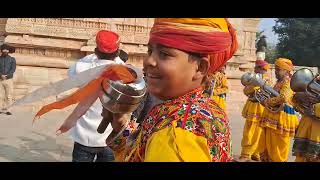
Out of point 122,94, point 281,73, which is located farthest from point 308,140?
point 122,94

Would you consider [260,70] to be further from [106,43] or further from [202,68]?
[202,68]

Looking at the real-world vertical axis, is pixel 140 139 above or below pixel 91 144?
above

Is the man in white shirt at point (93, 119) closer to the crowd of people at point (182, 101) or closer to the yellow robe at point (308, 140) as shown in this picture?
the crowd of people at point (182, 101)

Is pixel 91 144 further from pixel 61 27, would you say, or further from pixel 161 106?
pixel 61 27

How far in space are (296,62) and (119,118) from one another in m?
35.4

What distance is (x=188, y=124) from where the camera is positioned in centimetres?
153

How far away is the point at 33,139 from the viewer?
7.30m

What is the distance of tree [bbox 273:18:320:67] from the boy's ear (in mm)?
33193

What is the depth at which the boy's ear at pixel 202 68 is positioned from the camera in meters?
1.72

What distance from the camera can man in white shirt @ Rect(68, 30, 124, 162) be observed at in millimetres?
3725

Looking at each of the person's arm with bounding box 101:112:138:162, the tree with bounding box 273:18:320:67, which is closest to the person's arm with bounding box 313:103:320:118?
the person's arm with bounding box 101:112:138:162

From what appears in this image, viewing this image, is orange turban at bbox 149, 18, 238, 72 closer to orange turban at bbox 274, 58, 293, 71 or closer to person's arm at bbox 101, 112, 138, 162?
person's arm at bbox 101, 112, 138, 162

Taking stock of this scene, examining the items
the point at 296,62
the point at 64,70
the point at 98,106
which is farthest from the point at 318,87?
the point at 296,62

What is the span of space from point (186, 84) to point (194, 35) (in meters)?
0.20
